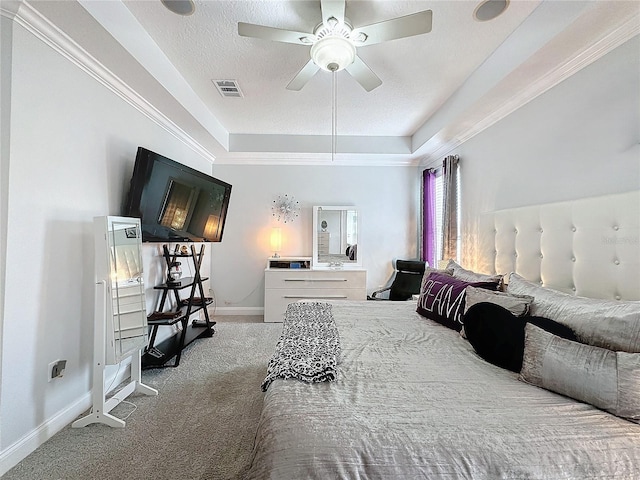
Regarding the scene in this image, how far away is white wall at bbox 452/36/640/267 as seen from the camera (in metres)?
1.62

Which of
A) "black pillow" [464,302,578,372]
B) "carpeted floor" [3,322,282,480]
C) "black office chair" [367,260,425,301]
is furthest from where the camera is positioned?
"black office chair" [367,260,425,301]

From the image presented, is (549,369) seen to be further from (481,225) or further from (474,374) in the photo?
(481,225)

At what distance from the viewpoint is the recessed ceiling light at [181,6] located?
1.83 meters

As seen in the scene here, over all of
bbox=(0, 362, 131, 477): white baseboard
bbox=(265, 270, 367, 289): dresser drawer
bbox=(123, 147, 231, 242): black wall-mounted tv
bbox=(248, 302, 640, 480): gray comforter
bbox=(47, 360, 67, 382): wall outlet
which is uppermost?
bbox=(123, 147, 231, 242): black wall-mounted tv

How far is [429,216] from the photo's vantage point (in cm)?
425

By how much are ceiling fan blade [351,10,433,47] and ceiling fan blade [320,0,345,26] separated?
11 centimetres

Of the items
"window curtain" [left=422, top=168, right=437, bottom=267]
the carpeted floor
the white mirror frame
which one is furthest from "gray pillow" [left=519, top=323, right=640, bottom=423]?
the white mirror frame

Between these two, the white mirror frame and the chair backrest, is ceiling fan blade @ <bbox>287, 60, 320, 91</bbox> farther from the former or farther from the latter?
the chair backrest

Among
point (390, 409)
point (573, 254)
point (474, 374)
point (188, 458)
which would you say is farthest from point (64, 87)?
point (573, 254)

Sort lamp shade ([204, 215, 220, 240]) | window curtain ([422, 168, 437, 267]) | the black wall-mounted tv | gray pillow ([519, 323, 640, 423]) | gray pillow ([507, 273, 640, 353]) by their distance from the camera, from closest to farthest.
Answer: gray pillow ([519, 323, 640, 423]) → gray pillow ([507, 273, 640, 353]) → the black wall-mounted tv → lamp shade ([204, 215, 220, 240]) → window curtain ([422, 168, 437, 267])

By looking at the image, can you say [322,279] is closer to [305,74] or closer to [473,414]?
[305,74]

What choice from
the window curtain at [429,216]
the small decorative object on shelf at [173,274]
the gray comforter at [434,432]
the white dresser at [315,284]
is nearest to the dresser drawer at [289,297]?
the white dresser at [315,284]

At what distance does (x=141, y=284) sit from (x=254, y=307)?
2469 mm

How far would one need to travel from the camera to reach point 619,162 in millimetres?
1657
